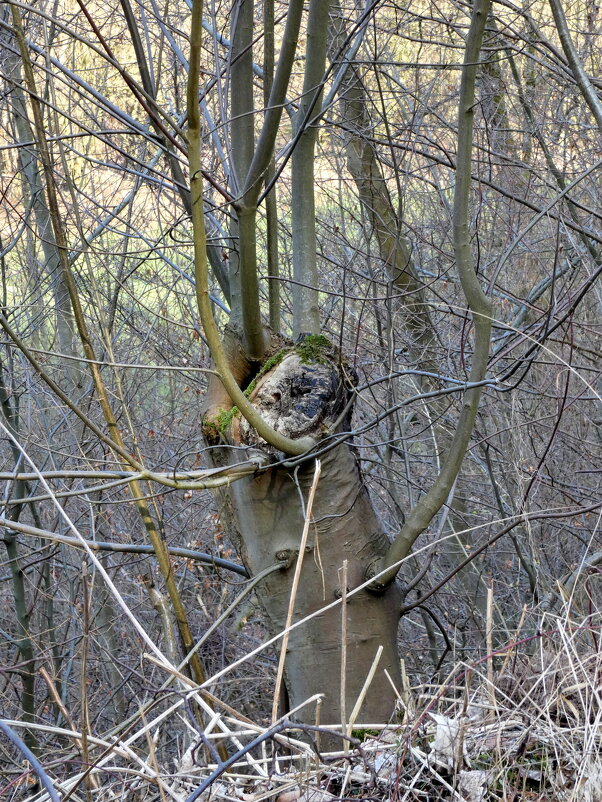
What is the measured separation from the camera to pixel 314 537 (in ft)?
8.09

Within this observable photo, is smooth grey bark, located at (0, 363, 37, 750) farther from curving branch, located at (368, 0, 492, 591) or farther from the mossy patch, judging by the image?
curving branch, located at (368, 0, 492, 591)

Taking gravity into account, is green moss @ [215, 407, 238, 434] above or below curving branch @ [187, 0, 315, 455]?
below

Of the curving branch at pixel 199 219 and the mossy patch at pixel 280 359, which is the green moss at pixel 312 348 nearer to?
the mossy patch at pixel 280 359

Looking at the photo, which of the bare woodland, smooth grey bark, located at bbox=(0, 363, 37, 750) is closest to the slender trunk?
the bare woodland

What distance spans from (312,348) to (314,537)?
2.12 ft

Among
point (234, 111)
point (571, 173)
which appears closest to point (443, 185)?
point (571, 173)

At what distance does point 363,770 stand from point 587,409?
166 inches

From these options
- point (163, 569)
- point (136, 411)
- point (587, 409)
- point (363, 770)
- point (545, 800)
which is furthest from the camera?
point (136, 411)

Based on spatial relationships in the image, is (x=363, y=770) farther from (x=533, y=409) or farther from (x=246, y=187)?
(x=533, y=409)

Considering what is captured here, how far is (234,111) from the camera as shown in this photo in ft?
8.50

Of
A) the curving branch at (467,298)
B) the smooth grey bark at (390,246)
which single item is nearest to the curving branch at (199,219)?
the curving branch at (467,298)

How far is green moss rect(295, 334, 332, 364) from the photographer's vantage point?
2.54 metres

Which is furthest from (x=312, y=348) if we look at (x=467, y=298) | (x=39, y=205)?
(x=39, y=205)

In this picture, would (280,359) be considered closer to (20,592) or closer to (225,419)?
(225,419)
